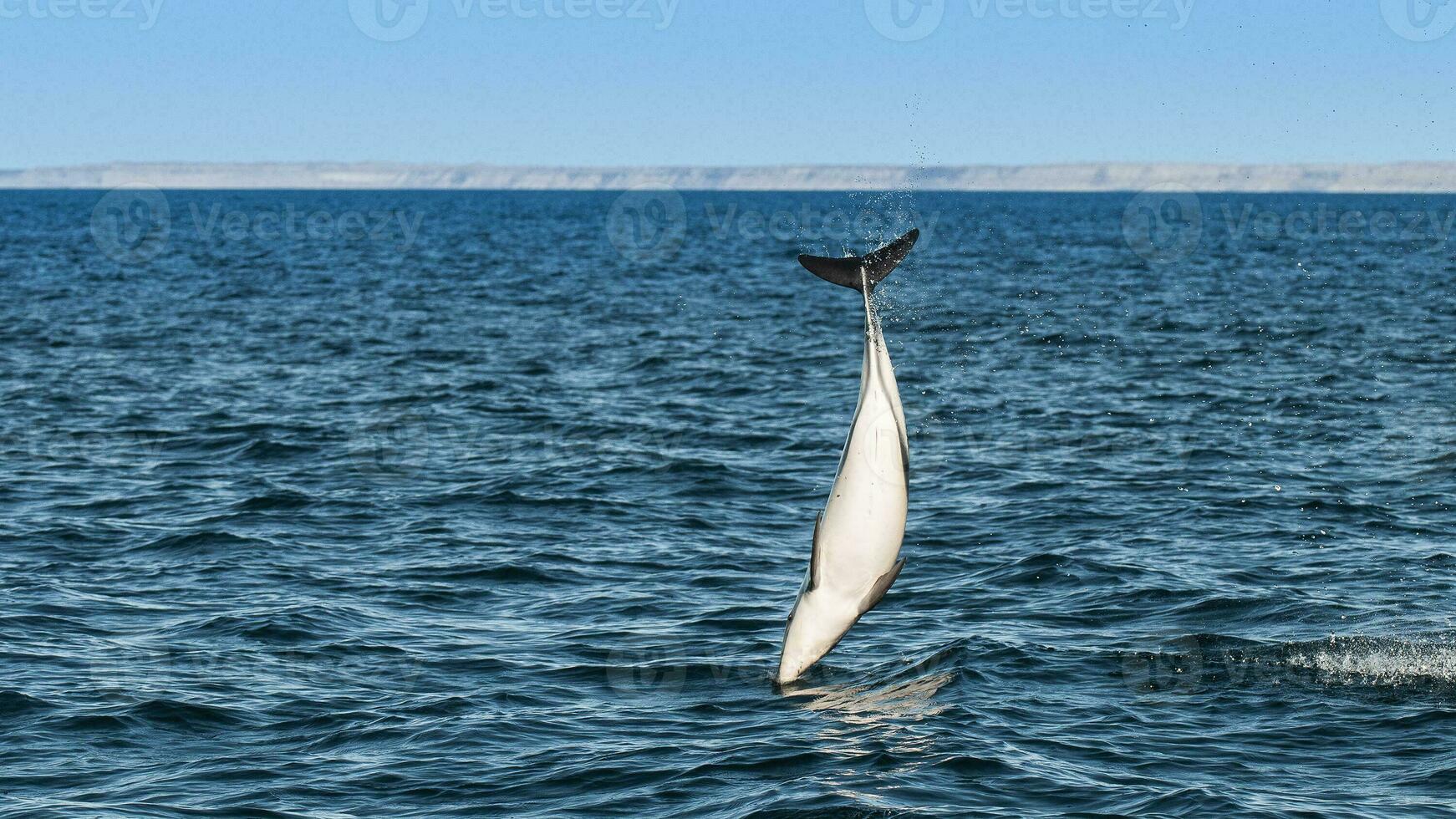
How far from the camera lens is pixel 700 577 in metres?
19.5

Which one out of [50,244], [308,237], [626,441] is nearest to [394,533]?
[626,441]

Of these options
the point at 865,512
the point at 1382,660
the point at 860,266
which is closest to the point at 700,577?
the point at 865,512

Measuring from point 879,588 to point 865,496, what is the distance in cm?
88

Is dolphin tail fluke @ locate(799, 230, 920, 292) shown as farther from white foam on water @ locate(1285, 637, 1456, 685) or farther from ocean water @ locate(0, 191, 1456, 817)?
white foam on water @ locate(1285, 637, 1456, 685)

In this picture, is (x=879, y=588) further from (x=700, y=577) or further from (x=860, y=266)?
(x=700, y=577)

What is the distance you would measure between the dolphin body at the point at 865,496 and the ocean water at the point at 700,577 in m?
1.21

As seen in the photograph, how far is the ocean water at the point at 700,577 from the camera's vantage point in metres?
12.7

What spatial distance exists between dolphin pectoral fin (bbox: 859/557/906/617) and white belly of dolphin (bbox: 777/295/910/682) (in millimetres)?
10

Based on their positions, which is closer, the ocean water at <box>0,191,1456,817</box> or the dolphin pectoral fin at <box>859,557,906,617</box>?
the ocean water at <box>0,191,1456,817</box>

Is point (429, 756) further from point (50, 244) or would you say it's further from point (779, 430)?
point (50, 244)

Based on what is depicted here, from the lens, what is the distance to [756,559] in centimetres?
2042


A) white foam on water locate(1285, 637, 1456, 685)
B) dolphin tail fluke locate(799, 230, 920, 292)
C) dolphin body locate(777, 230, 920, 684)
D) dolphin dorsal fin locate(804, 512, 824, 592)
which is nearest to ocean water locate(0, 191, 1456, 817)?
white foam on water locate(1285, 637, 1456, 685)

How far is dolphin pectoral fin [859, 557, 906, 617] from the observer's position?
13.0 meters

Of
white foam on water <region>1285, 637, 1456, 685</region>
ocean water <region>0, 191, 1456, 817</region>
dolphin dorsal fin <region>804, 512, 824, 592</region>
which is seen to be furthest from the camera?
white foam on water <region>1285, 637, 1456, 685</region>
